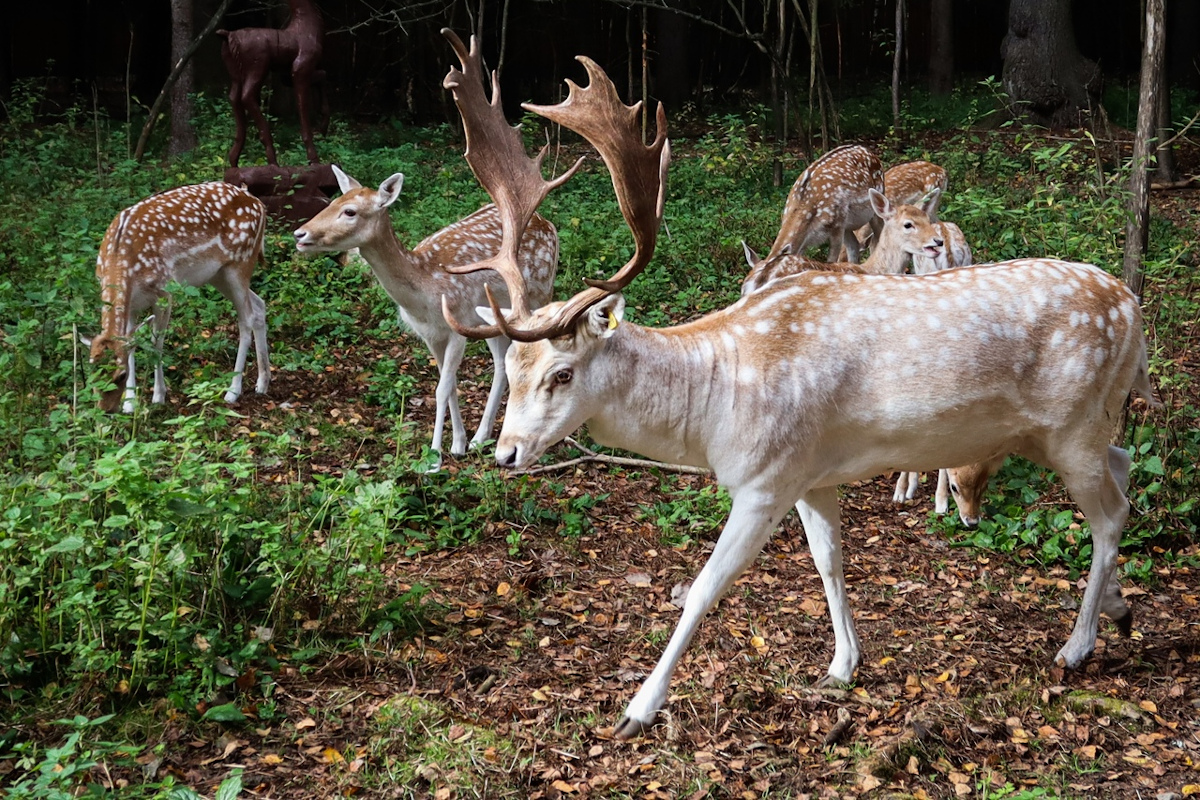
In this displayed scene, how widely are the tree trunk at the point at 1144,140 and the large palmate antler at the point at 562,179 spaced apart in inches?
106

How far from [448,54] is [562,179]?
16184mm

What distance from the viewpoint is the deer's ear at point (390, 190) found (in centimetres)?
745

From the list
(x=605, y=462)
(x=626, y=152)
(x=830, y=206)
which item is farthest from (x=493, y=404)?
(x=830, y=206)

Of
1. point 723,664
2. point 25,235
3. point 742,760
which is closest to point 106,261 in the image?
point 25,235

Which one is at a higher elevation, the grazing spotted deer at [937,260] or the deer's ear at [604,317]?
the deer's ear at [604,317]

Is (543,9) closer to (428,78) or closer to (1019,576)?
(428,78)

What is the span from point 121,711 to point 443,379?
3.30 meters

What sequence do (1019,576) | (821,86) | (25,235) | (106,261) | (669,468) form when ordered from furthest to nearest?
(821,86), (25,235), (106,261), (669,468), (1019,576)

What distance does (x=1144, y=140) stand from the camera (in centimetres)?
580

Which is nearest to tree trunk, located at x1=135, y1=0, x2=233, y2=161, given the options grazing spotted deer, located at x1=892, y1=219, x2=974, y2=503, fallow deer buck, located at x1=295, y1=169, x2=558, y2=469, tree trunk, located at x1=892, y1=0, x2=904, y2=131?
fallow deer buck, located at x1=295, y1=169, x2=558, y2=469

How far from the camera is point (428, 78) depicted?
814 inches

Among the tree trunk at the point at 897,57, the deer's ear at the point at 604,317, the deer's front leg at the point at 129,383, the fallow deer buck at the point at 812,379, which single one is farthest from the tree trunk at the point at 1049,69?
the deer's ear at the point at 604,317

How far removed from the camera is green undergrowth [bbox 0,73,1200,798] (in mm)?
4090

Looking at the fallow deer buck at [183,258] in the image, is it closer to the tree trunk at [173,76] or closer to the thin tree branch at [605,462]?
the thin tree branch at [605,462]
